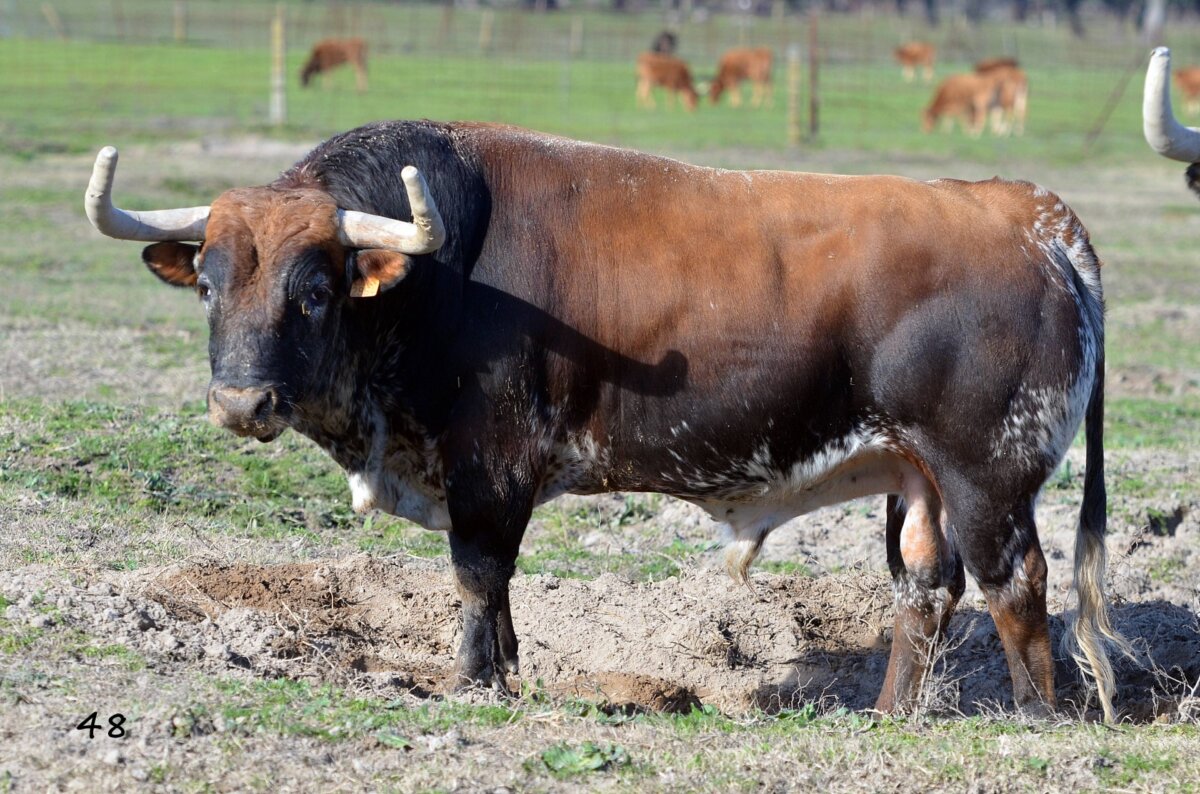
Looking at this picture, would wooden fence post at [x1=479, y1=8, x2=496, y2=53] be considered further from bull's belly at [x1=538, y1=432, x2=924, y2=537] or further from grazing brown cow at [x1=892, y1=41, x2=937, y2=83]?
bull's belly at [x1=538, y1=432, x2=924, y2=537]

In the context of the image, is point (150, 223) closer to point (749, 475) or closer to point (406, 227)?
point (406, 227)

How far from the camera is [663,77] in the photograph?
3878cm

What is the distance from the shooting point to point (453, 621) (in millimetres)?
6691

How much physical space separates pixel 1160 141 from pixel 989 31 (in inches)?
2619

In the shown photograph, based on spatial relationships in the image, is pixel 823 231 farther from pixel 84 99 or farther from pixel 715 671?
pixel 84 99

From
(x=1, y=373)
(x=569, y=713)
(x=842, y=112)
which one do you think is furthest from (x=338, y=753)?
(x=842, y=112)

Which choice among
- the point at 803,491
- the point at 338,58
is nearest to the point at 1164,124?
the point at 803,491

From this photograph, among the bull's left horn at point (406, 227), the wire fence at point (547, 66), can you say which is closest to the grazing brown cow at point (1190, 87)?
the wire fence at point (547, 66)

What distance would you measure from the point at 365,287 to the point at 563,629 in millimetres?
2180

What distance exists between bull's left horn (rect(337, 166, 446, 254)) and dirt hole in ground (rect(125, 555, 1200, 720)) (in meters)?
1.70

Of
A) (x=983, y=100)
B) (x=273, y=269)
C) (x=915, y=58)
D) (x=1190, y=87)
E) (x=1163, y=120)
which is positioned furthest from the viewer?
(x=915, y=58)

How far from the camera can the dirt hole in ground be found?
20.9 ft

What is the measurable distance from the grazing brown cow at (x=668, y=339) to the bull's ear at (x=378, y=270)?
24 millimetres

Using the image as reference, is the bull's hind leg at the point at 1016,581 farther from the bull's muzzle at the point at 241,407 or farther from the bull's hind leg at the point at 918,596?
the bull's muzzle at the point at 241,407
